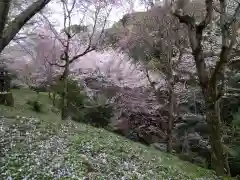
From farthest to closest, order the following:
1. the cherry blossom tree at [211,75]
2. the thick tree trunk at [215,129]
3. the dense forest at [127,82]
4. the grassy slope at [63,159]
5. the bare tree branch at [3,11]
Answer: the dense forest at [127,82] < the thick tree trunk at [215,129] < the cherry blossom tree at [211,75] < the grassy slope at [63,159] < the bare tree branch at [3,11]

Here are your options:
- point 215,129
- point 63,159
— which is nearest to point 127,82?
point 215,129

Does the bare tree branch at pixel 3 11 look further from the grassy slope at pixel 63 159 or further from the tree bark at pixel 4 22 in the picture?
the grassy slope at pixel 63 159

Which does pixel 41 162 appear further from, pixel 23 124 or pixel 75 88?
pixel 75 88

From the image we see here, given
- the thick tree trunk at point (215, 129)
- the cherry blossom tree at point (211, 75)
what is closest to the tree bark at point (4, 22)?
the cherry blossom tree at point (211, 75)

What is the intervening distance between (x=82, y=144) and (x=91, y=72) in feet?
41.9

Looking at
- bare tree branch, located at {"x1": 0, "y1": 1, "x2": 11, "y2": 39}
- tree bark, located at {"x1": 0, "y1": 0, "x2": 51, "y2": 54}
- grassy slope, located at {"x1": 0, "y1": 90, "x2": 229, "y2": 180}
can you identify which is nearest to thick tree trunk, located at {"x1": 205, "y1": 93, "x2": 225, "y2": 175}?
grassy slope, located at {"x1": 0, "y1": 90, "x2": 229, "y2": 180}

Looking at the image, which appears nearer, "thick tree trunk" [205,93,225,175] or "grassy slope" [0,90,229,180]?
"grassy slope" [0,90,229,180]

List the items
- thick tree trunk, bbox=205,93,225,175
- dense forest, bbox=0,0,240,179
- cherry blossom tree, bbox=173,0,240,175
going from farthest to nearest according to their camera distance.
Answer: dense forest, bbox=0,0,240,179
thick tree trunk, bbox=205,93,225,175
cherry blossom tree, bbox=173,0,240,175

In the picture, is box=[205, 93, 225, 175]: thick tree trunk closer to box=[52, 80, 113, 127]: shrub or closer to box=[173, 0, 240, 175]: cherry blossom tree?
box=[173, 0, 240, 175]: cherry blossom tree

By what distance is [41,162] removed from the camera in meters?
7.05

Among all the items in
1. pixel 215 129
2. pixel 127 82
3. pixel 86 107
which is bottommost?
pixel 86 107

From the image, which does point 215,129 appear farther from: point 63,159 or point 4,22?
point 4,22

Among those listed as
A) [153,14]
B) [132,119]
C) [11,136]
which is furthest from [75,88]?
[11,136]

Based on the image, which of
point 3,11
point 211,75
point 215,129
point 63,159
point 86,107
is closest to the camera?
point 3,11
